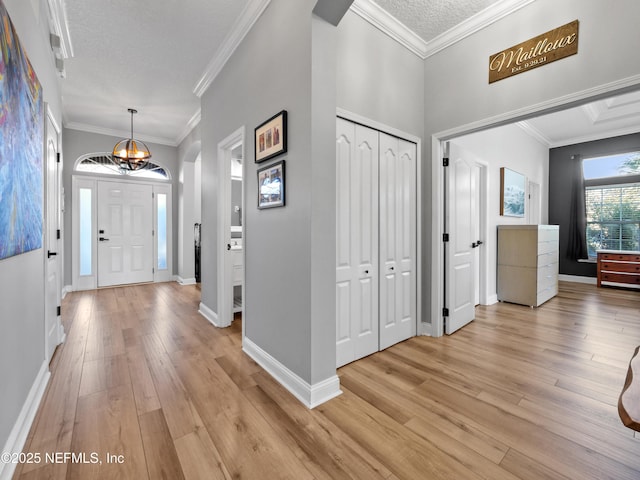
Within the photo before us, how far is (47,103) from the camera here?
7.54ft

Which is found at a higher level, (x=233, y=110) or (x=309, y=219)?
(x=233, y=110)

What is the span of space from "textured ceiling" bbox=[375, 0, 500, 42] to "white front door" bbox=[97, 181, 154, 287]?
557 centimetres

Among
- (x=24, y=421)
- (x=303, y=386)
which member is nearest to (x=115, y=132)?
(x=24, y=421)

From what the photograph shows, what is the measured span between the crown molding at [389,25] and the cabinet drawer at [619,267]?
18.1 ft

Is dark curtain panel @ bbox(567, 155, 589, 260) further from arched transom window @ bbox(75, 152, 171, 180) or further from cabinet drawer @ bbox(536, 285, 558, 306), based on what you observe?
arched transom window @ bbox(75, 152, 171, 180)

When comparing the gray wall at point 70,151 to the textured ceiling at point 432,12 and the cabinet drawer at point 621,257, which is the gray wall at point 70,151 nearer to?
the textured ceiling at point 432,12

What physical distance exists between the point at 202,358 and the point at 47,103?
2487 millimetres

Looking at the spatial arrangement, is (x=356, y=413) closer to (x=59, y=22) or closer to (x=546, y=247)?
(x=59, y=22)

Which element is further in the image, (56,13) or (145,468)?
(56,13)

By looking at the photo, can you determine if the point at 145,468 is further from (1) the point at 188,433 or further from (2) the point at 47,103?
(2) the point at 47,103

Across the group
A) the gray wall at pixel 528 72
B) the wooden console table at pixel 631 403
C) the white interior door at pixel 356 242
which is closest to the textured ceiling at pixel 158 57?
the gray wall at pixel 528 72

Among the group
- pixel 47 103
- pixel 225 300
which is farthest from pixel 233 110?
pixel 225 300

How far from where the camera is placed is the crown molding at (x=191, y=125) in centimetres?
468

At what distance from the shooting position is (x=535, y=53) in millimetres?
2217
